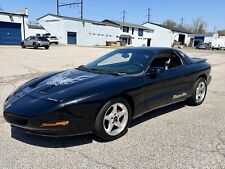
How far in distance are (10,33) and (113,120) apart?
36.1 metres

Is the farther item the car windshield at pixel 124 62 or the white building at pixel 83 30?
the white building at pixel 83 30

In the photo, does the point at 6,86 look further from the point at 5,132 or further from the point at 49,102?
the point at 49,102

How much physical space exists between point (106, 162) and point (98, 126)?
56 cm

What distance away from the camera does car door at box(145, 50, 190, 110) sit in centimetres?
418

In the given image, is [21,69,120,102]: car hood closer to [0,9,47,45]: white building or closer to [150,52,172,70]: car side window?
[150,52,172,70]: car side window

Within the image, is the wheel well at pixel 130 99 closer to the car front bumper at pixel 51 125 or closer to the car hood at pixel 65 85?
the car hood at pixel 65 85

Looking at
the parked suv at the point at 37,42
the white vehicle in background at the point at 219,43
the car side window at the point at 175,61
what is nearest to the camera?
the car side window at the point at 175,61

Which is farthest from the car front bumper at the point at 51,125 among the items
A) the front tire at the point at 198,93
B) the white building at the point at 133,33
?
the white building at the point at 133,33

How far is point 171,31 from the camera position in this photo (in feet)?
218

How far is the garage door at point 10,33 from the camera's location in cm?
3491

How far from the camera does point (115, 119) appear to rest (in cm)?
370

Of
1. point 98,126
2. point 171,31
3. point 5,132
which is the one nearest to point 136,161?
point 98,126

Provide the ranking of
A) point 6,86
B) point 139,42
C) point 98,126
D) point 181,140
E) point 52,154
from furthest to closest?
point 139,42 → point 6,86 → point 181,140 → point 98,126 → point 52,154

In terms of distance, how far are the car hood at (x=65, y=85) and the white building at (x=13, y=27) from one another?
34.8 metres
